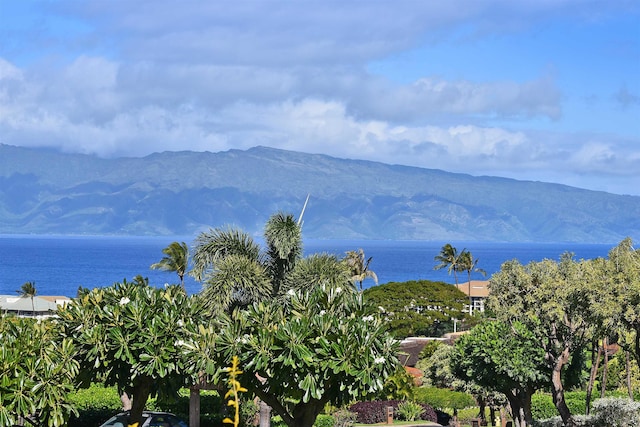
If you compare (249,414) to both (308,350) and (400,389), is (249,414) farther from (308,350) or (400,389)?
(308,350)

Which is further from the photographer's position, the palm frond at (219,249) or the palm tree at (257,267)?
the palm frond at (219,249)

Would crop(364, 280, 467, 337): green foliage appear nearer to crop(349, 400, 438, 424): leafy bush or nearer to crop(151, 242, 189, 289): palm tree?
crop(151, 242, 189, 289): palm tree

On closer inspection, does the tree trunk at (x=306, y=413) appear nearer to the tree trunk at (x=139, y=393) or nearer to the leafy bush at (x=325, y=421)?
the tree trunk at (x=139, y=393)

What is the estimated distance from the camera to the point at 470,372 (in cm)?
3225

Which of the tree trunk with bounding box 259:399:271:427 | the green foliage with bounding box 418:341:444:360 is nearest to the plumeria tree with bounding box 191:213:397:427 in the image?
the tree trunk with bounding box 259:399:271:427

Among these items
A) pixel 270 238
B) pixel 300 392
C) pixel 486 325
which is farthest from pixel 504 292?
pixel 300 392

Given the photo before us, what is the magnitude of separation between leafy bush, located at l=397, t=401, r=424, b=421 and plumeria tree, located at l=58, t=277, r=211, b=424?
19.0m

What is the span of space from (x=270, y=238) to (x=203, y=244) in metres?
2.33

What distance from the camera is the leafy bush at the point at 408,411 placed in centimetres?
3872

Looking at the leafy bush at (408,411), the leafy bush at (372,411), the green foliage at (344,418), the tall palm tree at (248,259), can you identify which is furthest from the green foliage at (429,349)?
the tall palm tree at (248,259)

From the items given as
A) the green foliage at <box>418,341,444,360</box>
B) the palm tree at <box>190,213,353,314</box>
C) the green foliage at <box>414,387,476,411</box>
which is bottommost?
the green foliage at <box>414,387,476,411</box>

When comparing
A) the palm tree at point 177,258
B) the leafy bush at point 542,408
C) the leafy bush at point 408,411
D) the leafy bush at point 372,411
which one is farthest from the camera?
the palm tree at point 177,258

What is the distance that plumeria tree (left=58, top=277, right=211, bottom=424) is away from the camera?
20.5m

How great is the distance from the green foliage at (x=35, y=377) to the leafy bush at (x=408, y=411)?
2145 cm
